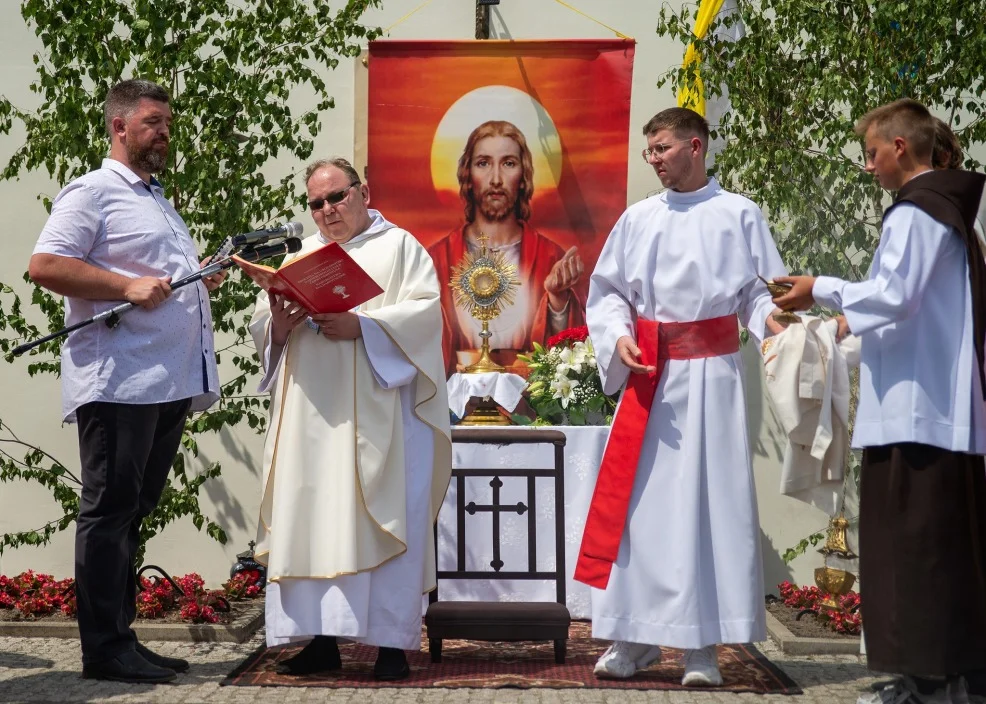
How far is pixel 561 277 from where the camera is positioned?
7.21m

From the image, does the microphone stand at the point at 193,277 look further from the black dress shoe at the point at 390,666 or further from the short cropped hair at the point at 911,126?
the short cropped hair at the point at 911,126

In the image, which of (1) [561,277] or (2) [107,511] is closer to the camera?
(2) [107,511]

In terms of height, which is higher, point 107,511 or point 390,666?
point 107,511

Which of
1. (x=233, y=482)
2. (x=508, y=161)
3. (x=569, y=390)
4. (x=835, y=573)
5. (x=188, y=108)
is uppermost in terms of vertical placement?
(x=508, y=161)

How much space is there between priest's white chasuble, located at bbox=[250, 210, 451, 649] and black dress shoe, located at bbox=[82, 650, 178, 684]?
0.40 metres

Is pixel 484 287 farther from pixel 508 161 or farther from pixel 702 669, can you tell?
pixel 702 669

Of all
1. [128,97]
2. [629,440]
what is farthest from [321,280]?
[629,440]

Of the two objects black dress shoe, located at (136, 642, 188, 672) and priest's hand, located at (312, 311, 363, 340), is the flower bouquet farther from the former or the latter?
black dress shoe, located at (136, 642, 188, 672)

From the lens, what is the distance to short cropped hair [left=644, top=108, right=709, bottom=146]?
4.67 metres

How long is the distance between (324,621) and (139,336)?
1.19 meters

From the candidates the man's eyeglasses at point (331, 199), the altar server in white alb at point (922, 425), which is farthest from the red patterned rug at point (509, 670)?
the man's eyeglasses at point (331, 199)

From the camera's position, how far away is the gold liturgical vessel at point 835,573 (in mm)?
6117

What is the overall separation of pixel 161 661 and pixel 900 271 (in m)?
2.91

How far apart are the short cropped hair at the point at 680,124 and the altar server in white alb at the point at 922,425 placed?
0.88 m
